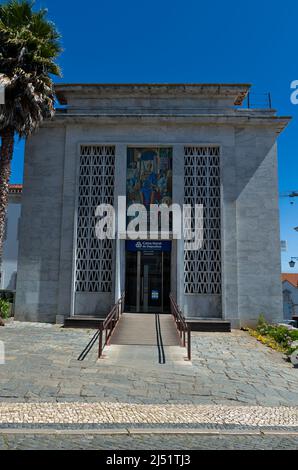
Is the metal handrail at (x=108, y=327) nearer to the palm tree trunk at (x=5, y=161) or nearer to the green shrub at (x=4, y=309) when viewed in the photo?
the green shrub at (x=4, y=309)

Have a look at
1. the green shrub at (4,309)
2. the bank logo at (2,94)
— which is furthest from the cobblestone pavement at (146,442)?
the bank logo at (2,94)

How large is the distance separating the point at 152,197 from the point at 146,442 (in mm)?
12321

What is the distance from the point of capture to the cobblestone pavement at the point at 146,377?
6.62 metres

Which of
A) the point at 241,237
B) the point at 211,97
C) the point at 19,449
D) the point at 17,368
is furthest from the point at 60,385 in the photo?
the point at 211,97

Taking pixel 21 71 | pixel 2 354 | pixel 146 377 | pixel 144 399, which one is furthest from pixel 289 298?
pixel 144 399

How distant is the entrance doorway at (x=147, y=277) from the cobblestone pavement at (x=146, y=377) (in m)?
→ 5.09

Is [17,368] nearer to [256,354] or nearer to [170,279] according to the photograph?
[256,354]

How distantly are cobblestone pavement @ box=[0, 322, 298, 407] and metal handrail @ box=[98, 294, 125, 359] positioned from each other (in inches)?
19.8

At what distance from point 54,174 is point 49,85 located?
146 inches

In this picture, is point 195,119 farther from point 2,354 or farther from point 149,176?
point 2,354

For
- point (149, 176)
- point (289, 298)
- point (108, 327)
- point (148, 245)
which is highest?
point (149, 176)

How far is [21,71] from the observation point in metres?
14.0

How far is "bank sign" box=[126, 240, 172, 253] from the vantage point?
1617 centimetres

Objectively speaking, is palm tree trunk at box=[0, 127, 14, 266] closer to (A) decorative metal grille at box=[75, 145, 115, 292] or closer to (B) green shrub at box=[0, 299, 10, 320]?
(B) green shrub at box=[0, 299, 10, 320]
